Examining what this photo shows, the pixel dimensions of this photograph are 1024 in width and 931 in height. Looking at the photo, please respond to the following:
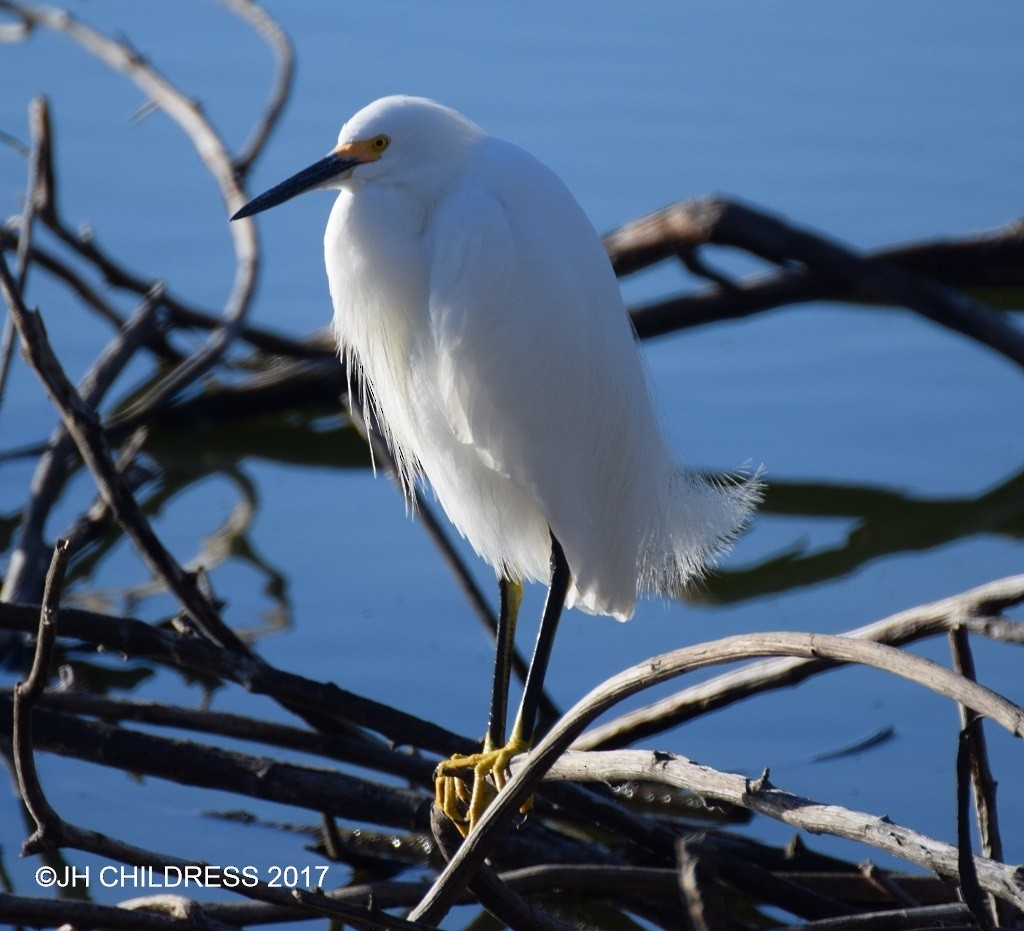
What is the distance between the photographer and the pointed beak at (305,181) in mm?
2016

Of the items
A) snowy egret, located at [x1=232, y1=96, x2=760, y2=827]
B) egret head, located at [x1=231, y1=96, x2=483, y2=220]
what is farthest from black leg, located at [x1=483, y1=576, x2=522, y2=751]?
egret head, located at [x1=231, y1=96, x2=483, y2=220]

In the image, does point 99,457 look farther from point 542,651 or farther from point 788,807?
point 788,807

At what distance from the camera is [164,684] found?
134 inches

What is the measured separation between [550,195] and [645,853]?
1.05 m

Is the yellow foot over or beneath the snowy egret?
beneath

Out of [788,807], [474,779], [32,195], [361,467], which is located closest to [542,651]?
[474,779]

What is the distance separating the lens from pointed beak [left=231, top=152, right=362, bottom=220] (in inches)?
79.4

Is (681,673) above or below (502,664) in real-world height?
below

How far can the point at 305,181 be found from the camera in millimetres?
2025

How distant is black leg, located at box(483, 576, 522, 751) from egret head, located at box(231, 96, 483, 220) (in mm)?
706

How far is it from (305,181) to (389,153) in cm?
12

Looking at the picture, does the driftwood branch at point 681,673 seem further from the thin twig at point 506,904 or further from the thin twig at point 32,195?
the thin twig at point 32,195

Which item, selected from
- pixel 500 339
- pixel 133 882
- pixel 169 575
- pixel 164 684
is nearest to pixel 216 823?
pixel 133 882

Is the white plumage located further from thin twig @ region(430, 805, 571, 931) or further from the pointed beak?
thin twig @ region(430, 805, 571, 931)
